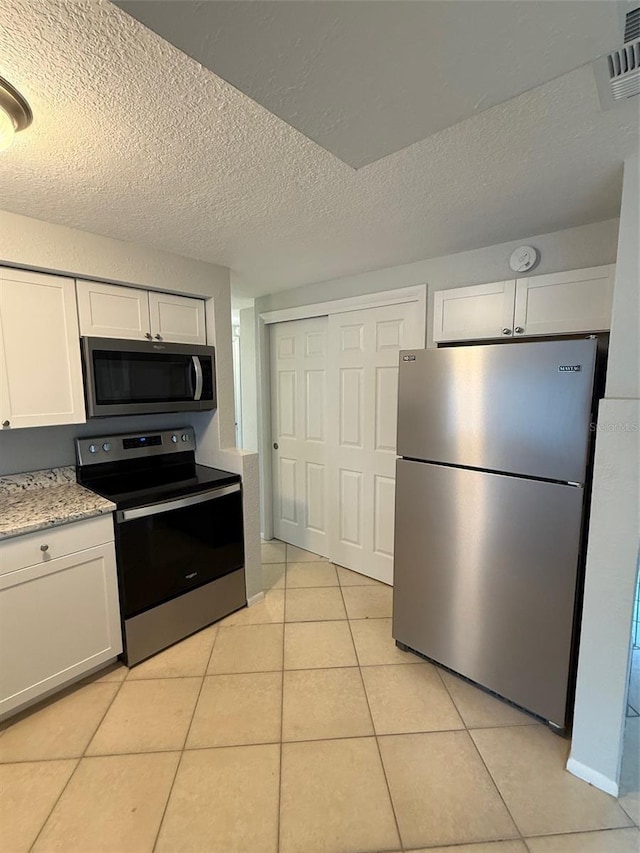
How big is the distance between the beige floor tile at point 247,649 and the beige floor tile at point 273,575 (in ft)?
1.53

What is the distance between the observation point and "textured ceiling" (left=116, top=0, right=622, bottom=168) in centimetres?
58

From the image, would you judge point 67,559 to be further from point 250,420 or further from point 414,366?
point 250,420

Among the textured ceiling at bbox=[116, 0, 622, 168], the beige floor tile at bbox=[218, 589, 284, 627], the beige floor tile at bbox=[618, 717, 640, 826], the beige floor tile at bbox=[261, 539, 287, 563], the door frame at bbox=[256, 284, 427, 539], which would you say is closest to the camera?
the textured ceiling at bbox=[116, 0, 622, 168]

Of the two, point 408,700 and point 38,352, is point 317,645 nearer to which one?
point 408,700

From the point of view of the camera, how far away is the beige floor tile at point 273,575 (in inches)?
112

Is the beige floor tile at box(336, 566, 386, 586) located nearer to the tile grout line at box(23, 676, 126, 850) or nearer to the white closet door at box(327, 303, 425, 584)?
the white closet door at box(327, 303, 425, 584)

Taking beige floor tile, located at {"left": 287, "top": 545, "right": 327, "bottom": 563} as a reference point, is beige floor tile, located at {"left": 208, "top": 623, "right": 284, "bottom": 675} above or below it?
below

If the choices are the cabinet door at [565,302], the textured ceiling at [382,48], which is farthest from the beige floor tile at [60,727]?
the cabinet door at [565,302]

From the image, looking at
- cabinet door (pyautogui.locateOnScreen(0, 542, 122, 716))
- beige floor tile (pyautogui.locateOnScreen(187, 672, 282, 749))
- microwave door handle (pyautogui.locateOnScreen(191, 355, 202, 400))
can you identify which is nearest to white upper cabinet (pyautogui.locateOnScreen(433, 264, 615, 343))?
microwave door handle (pyautogui.locateOnScreen(191, 355, 202, 400))

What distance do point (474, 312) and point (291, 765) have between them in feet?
7.55

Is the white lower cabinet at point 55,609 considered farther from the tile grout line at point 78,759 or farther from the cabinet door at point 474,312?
the cabinet door at point 474,312

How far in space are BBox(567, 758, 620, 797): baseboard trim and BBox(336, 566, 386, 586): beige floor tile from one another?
1.49m

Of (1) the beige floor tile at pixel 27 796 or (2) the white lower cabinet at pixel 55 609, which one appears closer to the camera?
(1) the beige floor tile at pixel 27 796

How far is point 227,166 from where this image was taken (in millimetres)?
1368
